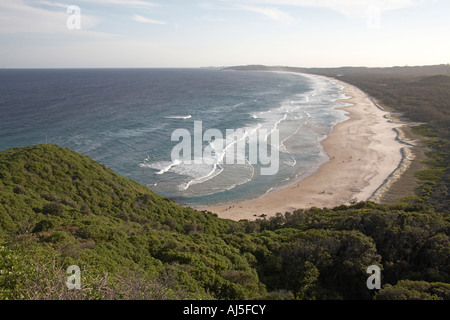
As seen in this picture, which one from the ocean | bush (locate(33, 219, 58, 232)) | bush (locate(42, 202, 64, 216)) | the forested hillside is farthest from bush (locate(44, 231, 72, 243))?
the ocean

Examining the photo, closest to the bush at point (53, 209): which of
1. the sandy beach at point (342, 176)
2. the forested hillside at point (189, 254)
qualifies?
the forested hillside at point (189, 254)

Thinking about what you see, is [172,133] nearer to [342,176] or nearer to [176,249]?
[342,176]

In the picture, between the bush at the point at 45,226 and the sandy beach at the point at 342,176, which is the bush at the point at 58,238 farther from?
the sandy beach at the point at 342,176

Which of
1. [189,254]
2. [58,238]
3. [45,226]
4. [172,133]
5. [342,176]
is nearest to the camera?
A: [58,238]

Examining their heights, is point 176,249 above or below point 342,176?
above

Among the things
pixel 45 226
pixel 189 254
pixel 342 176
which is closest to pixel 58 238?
pixel 45 226
